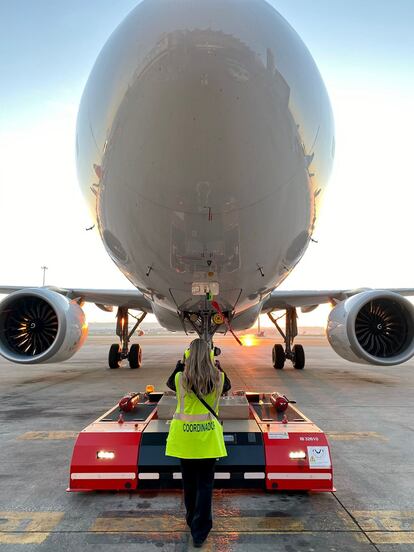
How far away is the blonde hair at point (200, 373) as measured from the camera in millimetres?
2756

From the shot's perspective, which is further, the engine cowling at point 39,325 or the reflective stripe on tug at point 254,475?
the engine cowling at point 39,325

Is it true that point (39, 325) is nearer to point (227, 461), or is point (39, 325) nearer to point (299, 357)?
point (227, 461)

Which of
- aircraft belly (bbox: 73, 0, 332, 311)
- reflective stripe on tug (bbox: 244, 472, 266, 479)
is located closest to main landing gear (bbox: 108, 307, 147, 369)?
aircraft belly (bbox: 73, 0, 332, 311)

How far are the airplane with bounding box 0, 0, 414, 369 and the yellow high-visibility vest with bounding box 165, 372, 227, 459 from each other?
4.17 feet

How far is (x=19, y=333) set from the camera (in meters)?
7.82

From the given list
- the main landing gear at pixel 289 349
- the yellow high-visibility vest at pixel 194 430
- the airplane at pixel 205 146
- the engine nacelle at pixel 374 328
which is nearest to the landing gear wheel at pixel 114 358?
the main landing gear at pixel 289 349

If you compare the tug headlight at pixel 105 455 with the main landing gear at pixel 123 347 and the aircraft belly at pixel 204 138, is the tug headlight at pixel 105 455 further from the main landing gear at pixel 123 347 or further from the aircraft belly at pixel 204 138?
the main landing gear at pixel 123 347

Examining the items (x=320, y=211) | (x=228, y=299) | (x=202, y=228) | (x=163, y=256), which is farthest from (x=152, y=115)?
(x=228, y=299)

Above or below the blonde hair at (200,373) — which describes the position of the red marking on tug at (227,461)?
below

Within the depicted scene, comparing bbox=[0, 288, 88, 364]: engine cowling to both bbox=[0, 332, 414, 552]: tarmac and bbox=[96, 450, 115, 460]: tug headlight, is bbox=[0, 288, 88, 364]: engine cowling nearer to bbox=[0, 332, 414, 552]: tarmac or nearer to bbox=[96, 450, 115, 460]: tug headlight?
bbox=[0, 332, 414, 552]: tarmac

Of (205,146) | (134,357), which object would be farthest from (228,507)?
(134,357)

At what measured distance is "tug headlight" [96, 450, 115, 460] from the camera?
328 centimetres

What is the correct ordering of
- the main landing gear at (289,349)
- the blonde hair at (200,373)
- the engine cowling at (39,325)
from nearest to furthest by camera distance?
the blonde hair at (200,373) → the engine cowling at (39,325) → the main landing gear at (289,349)

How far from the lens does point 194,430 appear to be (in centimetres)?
270
